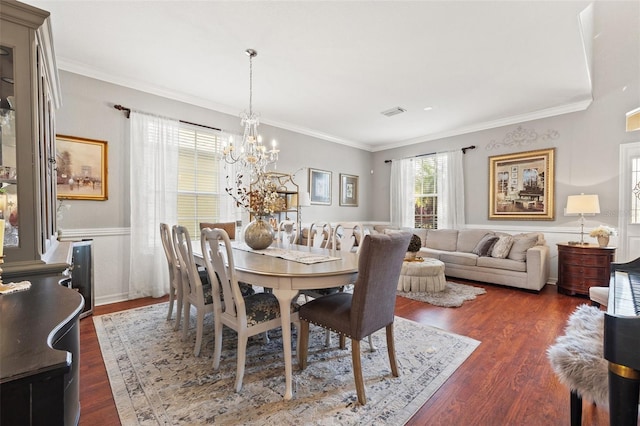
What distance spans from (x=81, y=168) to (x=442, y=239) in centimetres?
541

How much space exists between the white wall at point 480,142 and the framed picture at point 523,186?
0.36ft

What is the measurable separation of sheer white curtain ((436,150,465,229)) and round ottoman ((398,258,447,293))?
1978 mm

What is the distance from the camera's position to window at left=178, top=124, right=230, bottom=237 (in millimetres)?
4047

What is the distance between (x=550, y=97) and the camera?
396cm

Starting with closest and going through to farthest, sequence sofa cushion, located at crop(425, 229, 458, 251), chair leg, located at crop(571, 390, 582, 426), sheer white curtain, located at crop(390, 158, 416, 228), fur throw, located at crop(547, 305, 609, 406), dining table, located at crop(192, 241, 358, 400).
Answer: fur throw, located at crop(547, 305, 609, 406) < chair leg, located at crop(571, 390, 582, 426) < dining table, located at crop(192, 241, 358, 400) < sofa cushion, located at crop(425, 229, 458, 251) < sheer white curtain, located at crop(390, 158, 416, 228)

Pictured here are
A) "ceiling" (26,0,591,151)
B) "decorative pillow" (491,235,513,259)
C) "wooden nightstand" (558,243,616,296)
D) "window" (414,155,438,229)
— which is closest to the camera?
"ceiling" (26,0,591,151)

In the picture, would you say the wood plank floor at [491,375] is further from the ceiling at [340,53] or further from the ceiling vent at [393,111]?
the ceiling vent at [393,111]

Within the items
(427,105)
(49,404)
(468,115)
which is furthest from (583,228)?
(49,404)

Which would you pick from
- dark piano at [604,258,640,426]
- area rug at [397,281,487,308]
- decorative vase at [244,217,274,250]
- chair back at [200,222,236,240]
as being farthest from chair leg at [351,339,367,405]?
chair back at [200,222,236,240]

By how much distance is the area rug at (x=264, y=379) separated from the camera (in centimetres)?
157

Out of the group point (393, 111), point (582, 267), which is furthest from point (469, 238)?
point (393, 111)

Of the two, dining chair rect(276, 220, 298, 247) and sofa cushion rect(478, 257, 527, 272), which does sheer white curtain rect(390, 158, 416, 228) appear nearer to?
sofa cushion rect(478, 257, 527, 272)

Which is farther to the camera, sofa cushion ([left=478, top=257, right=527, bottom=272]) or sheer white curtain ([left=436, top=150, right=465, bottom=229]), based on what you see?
sheer white curtain ([left=436, top=150, right=465, bottom=229])

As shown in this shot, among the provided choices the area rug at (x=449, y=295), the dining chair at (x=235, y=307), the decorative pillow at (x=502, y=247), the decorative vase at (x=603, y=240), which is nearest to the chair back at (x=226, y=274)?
the dining chair at (x=235, y=307)
